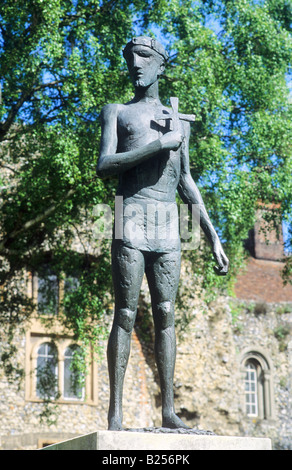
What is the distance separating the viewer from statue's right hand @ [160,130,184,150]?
478 centimetres

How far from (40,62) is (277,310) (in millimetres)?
14415

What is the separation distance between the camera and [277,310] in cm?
2367

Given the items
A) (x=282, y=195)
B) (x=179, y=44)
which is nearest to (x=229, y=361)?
(x=282, y=195)

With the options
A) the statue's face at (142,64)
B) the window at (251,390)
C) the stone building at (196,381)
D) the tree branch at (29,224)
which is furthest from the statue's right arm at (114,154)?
the window at (251,390)

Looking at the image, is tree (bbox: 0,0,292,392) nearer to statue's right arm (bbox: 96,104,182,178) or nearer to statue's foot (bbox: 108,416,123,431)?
statue's right arm (bbox: 96,104,182,178)

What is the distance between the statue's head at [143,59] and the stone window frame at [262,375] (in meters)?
18.9

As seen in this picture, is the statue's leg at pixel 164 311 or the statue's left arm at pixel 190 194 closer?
the statue's leg at pixel 164 311

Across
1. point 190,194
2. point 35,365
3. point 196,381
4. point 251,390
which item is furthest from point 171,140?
point 251,390

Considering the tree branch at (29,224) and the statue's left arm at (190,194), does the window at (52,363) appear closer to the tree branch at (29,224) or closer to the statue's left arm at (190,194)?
the tree branch at (29,224)

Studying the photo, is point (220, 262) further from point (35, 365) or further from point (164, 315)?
point (35, 365)

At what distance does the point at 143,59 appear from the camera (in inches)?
203

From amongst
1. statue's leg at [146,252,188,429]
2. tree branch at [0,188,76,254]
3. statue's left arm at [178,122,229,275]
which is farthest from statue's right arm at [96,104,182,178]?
tree branch at [0,188,76,254]

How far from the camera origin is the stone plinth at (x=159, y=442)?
13.3ft
